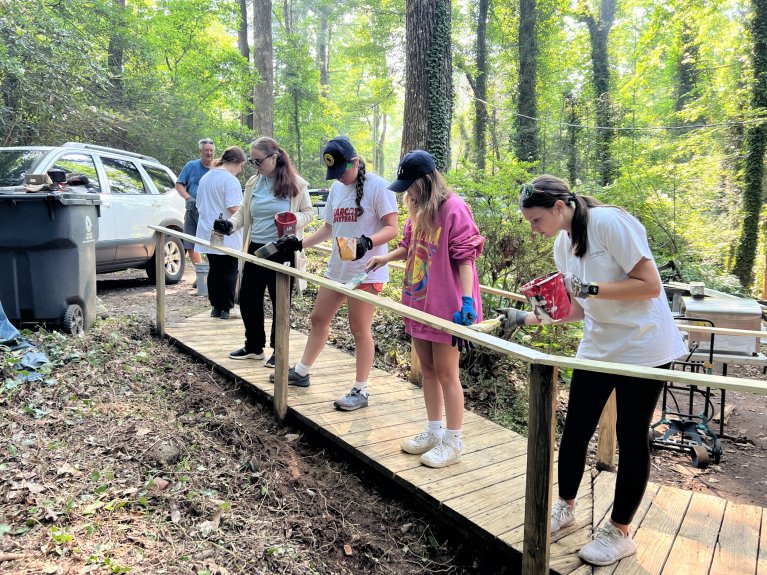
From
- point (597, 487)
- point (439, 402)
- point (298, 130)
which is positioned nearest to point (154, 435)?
point (439, 402)

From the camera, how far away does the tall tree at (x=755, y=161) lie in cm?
1284

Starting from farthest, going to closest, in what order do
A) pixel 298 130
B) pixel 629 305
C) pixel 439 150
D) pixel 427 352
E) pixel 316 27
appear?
pixel 316 27, pixel 298 130, pixel 439 150, pixel 427 352, pixel 629 305

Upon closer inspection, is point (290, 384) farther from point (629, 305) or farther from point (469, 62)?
point (469, 62)

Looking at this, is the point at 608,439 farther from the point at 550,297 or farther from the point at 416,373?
the point at 416,373

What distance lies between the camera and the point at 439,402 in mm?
3258

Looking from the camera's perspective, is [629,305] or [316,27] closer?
[629,305]

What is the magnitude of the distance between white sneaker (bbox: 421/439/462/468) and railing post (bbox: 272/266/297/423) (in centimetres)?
125

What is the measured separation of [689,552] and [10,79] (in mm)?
11337

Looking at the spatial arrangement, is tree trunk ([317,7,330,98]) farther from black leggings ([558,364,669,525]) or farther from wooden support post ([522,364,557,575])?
wooden support post ([522,364,557,575])

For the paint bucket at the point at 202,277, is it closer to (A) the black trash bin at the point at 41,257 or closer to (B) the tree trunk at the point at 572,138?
(A) the black trash bin at the point at 41,257

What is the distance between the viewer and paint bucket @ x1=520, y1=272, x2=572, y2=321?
8.00ft

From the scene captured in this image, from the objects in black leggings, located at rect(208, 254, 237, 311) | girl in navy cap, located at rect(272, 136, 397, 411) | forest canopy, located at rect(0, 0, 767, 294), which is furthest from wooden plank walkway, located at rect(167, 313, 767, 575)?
forest canopy, located at rect(0, 0, 767, 294)

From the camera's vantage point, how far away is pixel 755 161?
13.2 meters

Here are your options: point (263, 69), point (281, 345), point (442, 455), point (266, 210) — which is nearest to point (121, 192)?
point (266, 210)
